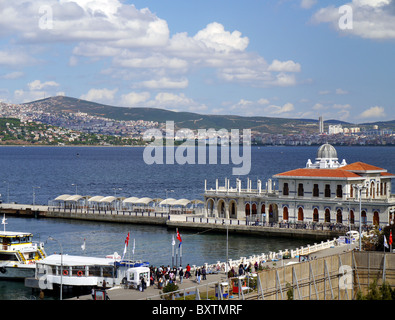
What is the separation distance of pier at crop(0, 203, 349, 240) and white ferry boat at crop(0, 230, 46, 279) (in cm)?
1638

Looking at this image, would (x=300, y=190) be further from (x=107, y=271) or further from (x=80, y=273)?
(x=80, y=273)

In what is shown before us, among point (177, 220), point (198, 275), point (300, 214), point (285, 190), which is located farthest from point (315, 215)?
point (198, 275)

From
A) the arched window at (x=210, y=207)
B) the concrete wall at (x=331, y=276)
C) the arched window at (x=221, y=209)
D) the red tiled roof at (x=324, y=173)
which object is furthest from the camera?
the arched window at (x=210, y=207)

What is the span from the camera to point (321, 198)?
7212cm

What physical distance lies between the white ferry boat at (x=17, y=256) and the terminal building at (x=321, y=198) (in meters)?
29.7

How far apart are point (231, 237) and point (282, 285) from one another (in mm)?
39015

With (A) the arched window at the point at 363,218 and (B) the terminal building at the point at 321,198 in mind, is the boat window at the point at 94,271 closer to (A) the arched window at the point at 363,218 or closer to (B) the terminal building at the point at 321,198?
(B) the terminal building at the point at 321,198

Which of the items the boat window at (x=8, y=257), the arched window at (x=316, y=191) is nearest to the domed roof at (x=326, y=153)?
the arched window at (x=316, y=191)

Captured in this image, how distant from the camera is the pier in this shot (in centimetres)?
6925

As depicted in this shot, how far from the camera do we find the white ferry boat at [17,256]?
50.5 m

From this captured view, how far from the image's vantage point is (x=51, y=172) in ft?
644

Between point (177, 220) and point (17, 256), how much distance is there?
29318mm

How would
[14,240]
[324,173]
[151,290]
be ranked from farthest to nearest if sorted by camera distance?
[324,173], [14,240], [151,290]

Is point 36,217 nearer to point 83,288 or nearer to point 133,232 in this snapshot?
point 133,232
